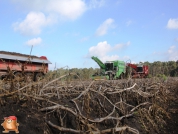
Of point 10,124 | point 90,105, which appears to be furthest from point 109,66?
point 10,124

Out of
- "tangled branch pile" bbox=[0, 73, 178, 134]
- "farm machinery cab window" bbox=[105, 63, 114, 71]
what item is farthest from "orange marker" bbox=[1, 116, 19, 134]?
"farm machinery cab window" bbox=[105, 63, 114, 71]

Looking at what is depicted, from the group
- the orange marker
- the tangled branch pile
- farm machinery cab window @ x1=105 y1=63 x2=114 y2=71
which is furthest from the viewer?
farm machinery cab window @ x1=105 y1=63 x2=114 y2=71

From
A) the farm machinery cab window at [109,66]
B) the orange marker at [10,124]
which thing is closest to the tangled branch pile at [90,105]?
the orange marker at [10,124]

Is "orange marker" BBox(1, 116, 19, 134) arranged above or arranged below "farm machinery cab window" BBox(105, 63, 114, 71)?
below

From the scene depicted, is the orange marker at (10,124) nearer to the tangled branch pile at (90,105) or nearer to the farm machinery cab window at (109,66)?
the tangled branch pile at (90,105)

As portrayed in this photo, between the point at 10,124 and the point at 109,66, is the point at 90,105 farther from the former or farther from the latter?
the point at 109,66

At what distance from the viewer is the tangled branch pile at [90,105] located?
3.48 m

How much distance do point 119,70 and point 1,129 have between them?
2129 centimetres

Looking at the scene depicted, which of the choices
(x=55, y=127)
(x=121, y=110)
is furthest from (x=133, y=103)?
(x=55, y=127)

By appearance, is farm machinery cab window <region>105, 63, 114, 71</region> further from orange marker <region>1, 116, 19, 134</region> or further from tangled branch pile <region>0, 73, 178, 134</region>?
orange marker <region>1, 116, 19, 134</region>

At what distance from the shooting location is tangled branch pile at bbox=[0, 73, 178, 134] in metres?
3.48

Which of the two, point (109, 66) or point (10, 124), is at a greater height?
point (109, 66)

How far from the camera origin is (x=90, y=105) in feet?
15.2

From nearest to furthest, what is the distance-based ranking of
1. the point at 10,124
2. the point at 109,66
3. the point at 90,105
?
the point at 10,124 < the point at 90,105 < the point at 109,66
